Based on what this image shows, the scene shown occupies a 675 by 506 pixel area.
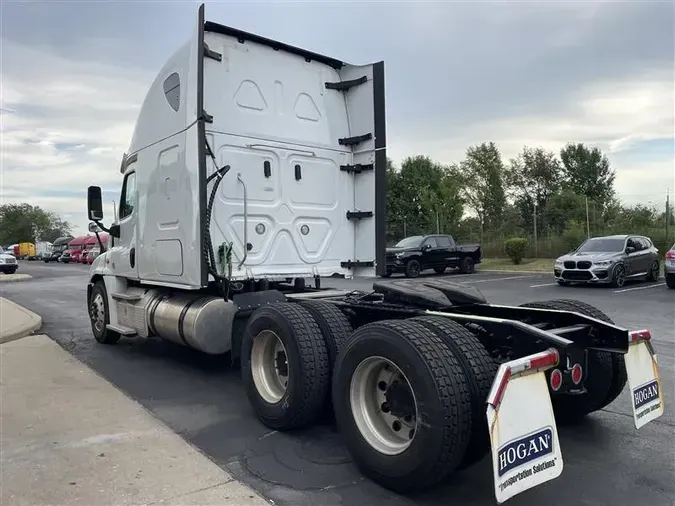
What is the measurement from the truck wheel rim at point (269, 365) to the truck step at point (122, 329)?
3.10 metres

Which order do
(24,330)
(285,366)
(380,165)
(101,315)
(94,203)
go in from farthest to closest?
1. (24,330)
2. (101,315)
3. (94,203)
4. (380,165)
5. (285,366)

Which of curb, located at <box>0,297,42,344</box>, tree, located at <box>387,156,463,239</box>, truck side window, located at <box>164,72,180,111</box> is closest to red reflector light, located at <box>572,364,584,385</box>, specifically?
truck side window, located at <box>164,72,180,111</box>

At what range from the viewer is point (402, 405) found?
11.2ft

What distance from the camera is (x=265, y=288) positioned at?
636 cm

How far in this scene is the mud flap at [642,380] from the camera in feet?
11.8

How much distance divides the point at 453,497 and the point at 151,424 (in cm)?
262

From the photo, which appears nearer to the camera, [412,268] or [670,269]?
[670,269]

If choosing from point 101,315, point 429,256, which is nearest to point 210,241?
point 101,315

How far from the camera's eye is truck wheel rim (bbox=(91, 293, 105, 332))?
8281 mm

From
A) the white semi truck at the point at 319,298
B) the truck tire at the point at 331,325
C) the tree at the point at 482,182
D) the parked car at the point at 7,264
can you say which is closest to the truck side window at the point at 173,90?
the white semi truck at the point at 319,298

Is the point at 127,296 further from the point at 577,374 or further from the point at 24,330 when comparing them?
the point at 577,374

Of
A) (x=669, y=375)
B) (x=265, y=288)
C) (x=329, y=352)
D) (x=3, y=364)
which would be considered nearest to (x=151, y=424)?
(x=329, y=352)

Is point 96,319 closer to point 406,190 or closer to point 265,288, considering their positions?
point 265,288

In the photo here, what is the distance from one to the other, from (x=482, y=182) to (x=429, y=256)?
23807mm
